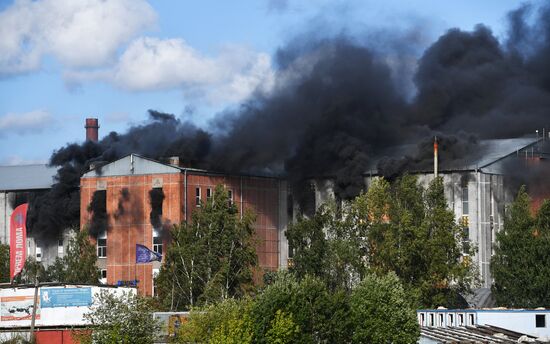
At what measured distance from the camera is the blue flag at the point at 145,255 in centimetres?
10344

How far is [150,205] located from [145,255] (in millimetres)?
9100

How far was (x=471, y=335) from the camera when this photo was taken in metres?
75.2

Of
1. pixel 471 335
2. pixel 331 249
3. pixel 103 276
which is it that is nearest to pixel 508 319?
pixel 471 335

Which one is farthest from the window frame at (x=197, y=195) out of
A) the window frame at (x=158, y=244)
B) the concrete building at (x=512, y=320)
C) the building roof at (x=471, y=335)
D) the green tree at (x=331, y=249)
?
the building roof at (x=471, y=335)

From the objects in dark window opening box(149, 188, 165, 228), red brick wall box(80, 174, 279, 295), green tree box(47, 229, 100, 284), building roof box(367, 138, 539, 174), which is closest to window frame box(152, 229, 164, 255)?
red brick wall box(80, 174, 279, 295)

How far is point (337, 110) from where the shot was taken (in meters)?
123

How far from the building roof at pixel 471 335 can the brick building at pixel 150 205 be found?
35832 mm

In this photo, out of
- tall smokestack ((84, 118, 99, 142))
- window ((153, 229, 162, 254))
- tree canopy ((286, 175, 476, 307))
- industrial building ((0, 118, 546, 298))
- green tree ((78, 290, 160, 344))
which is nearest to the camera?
green tree ((78, 290, 160, 344))

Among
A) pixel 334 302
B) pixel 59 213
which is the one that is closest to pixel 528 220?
pixel 334 302

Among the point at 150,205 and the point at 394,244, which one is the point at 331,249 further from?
the point at 150,205

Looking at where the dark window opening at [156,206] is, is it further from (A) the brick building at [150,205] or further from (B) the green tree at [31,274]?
(B) the green tree at [31,274]

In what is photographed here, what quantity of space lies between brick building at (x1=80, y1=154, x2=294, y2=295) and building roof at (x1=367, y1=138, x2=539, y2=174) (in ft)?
36.1

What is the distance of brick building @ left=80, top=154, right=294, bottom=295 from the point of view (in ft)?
363

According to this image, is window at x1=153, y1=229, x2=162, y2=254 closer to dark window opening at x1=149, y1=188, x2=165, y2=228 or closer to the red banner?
dark window opening at x1=149, y1=188, x2=165, y2=228
